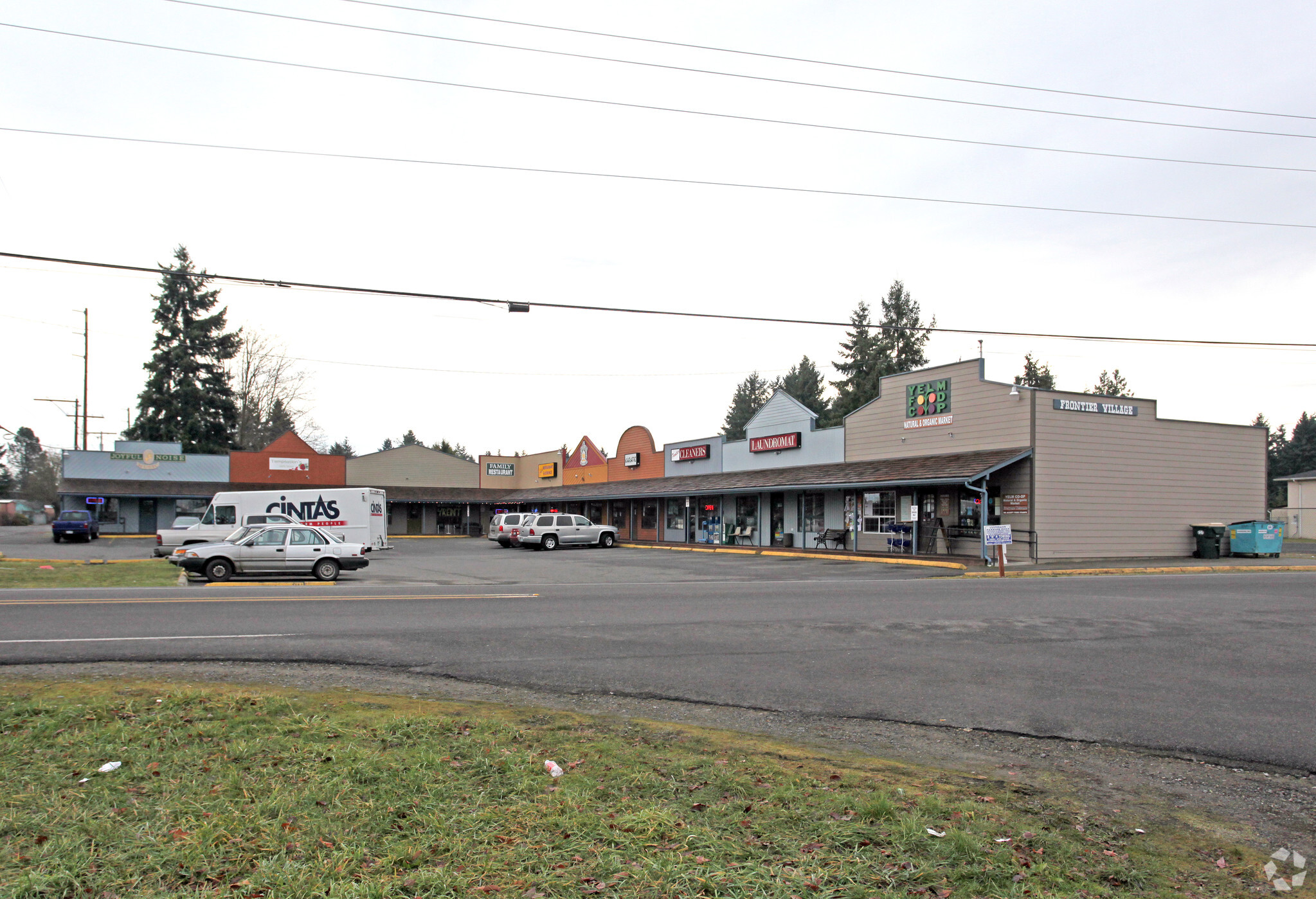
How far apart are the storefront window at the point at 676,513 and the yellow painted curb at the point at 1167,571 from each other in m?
22.8

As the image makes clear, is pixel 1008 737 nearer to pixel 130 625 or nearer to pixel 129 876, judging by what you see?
pixel 129 876

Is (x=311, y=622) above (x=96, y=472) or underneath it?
underneath

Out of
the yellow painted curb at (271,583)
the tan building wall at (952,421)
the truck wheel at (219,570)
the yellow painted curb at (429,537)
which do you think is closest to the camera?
the yellow painted curb at (271,583)

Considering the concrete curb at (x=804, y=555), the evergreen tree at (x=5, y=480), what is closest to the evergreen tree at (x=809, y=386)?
the concrete curb at (x=804, y=555)

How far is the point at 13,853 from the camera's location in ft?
12.9

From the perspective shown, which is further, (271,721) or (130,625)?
(130,625)

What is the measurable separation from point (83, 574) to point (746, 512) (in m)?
26.1

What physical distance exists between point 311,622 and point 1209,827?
11.3 metres

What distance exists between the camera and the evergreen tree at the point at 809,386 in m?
95.5

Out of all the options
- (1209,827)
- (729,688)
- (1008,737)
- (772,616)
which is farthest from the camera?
(772,616)

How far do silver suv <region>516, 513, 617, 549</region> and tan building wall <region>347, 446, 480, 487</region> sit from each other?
23.7 metres

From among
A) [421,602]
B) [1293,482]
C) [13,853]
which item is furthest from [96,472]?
[1293,482]

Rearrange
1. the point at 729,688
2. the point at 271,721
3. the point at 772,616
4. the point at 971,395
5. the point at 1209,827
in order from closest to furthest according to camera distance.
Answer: the point at 1209,827 < the point at 271,721 < the point at 729,688 < the point at 772,616 < the point at 971,395

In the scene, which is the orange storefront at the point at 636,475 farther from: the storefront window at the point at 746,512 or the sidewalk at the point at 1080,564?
the sidewalk at the point at 1080,564
